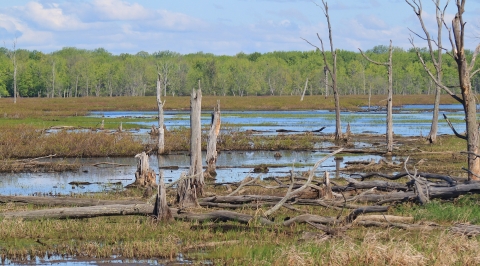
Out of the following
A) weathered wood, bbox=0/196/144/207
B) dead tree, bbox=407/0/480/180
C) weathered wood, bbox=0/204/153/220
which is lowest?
weathered wood, bbox=0/196/144/207

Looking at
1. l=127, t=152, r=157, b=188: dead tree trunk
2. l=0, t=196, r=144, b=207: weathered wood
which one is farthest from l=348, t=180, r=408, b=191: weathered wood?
l=127, t=152, r=157, b=188: dead tree trunk

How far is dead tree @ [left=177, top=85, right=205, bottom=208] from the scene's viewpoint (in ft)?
47.8

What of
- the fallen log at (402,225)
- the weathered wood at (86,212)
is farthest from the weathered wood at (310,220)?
the weathered wood at (86,212)

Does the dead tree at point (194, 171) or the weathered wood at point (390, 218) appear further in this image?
the dead tree at point (194, 171)

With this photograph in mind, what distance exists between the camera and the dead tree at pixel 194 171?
14.6 m

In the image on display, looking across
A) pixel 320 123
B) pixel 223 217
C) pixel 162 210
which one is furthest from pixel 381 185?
pixel 320 123

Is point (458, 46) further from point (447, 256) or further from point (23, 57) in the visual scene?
point (23, 57)

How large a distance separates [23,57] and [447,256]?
618ft

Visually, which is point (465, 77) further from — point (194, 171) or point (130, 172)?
point (130, 172)

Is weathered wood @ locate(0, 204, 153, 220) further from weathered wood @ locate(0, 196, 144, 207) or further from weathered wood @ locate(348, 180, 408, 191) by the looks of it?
weathered wood @ locate(348, 180, 408, 191)

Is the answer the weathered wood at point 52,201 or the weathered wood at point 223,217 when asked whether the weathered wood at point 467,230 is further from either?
the weathered wood at point 52,201

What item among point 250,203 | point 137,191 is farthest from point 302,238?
point 137,191

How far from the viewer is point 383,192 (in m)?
16.2

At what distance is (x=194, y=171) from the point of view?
59.3 ft
